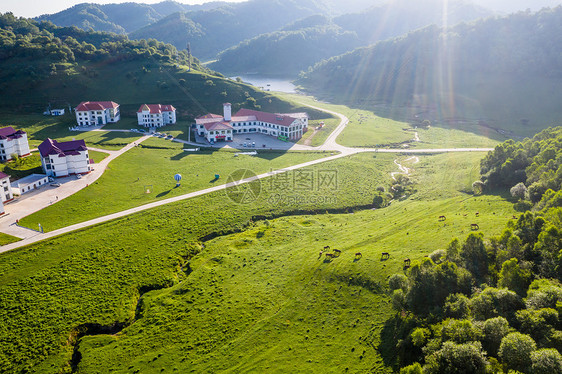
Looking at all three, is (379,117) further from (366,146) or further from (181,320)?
(181,320)

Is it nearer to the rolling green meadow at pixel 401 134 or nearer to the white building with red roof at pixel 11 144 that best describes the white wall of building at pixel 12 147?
the white building with red roof at pixel 11 144

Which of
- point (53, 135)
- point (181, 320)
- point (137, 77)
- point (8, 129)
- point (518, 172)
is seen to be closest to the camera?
point (181, 320)

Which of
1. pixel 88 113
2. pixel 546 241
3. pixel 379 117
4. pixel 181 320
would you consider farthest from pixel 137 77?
pixel 546 241

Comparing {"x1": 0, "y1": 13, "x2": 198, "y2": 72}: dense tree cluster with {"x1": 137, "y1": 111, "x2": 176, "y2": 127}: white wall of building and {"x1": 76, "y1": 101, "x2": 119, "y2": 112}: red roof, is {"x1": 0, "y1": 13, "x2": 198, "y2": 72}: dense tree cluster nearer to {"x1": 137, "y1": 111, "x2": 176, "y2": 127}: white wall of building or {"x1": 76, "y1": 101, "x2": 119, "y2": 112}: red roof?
{"x1": 76, "y1": 101, "x2": 119, "y2": 112}: red roof

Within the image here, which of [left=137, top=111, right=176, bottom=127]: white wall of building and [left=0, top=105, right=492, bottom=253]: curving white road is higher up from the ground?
[left=137, top=111, right=176, bottom=127]: white wall of building

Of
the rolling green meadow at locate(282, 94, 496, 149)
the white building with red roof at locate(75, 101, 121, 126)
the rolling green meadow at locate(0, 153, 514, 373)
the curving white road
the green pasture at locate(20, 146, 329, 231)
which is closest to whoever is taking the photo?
the rolling green meadow at locate(0, 153, 514, 373)

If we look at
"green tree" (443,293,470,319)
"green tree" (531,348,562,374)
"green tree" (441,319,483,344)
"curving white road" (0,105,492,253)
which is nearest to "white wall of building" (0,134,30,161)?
"curving white road" (0,105,492,253)

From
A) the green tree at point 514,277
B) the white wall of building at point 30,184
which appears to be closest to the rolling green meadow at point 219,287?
the green tree at point 514,277

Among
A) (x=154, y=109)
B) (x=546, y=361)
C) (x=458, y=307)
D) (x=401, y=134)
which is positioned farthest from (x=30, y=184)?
→ (x=401, y=134)
